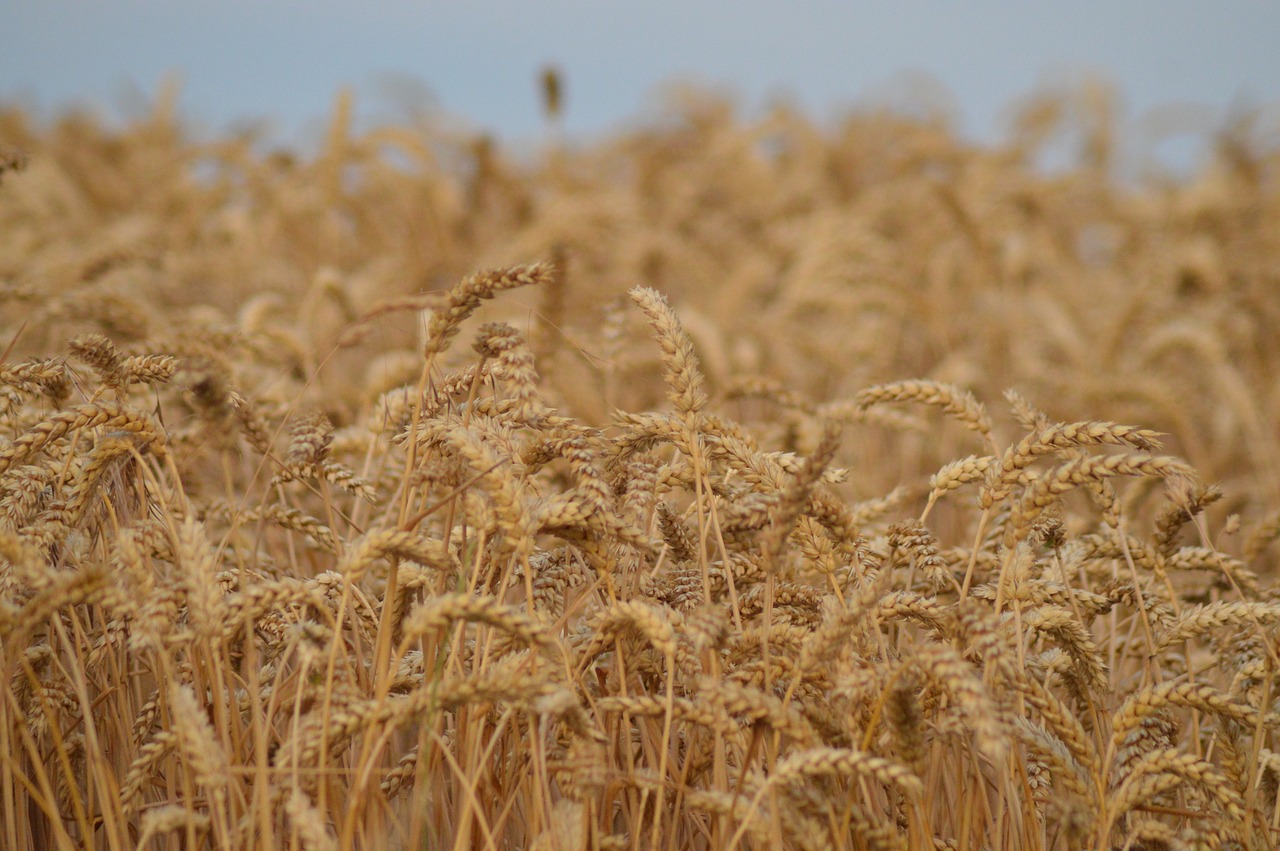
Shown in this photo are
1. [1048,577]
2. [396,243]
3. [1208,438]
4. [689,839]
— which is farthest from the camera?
[396,243]

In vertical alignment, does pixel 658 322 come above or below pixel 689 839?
above

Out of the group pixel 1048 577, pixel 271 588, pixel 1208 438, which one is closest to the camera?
pixel 271 588

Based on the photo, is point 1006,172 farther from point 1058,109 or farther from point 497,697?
point 497,697

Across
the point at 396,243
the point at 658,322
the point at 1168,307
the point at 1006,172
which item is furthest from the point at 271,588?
the point at 1006,172

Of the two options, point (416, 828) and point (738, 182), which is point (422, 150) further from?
point (416, 828)

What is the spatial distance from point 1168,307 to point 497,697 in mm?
5540

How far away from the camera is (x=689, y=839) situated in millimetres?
1504

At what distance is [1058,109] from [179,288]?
25.5ft

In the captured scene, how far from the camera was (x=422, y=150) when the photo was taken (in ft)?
17.8

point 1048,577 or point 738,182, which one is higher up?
point 738,182

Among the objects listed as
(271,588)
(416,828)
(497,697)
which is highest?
(271,588)

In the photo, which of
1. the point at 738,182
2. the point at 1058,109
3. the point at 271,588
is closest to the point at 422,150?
the point at 738,182

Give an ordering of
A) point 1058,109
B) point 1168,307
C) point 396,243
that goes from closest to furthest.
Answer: point 1168,307 → point 396,243 → point 1058,109

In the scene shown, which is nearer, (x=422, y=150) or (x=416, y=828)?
(x=416, y=828)
